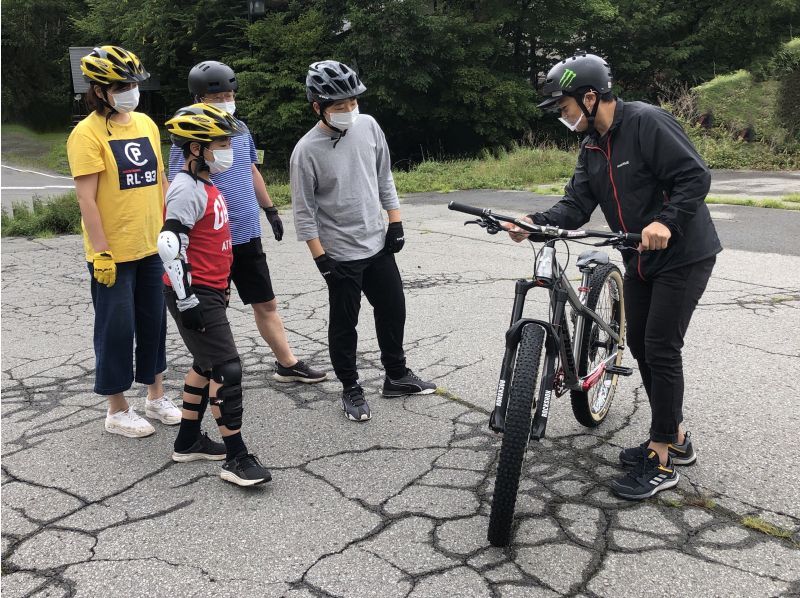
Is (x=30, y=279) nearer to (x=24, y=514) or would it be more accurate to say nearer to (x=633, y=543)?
(x=24, y=514)

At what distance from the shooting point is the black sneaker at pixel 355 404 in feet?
14.1

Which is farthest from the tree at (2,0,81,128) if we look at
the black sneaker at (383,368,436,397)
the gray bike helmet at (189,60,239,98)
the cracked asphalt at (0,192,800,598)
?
the black sneaker at (383,368,436,397)

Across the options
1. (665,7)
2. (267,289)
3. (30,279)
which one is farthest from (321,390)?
(665,7)

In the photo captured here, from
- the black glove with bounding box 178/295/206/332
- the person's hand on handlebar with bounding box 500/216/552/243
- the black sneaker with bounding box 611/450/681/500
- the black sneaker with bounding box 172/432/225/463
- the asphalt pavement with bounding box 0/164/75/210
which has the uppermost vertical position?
the person's hand on handlebar with bounding box 500/216/552/243

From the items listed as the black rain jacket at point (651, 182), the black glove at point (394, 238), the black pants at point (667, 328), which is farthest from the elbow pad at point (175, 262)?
the black pants at point (667, 328)

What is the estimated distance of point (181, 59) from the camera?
122 feet

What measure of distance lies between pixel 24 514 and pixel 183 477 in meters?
0.71

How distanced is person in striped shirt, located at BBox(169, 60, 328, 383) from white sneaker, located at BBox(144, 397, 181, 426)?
0.80m

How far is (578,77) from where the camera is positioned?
10.5ft

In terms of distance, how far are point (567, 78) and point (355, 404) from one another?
221 centimetres

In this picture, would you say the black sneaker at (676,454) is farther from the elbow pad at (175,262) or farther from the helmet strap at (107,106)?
the helmet strap at (107,106)

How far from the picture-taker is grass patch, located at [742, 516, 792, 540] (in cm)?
296

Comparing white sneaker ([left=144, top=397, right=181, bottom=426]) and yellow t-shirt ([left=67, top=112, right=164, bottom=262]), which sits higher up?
yellow t-shirt ([left=67, top=112, right=164, bottom=262])

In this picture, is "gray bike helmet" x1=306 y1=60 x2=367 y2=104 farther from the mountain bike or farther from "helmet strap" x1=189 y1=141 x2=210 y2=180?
the mountain bike
